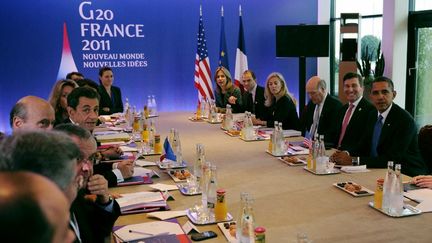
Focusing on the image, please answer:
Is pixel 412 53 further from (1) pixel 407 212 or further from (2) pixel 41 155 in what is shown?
(2) pixel 41 155

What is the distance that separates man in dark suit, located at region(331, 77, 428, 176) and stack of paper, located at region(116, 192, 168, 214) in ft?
4.23

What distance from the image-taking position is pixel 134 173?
2969 mm

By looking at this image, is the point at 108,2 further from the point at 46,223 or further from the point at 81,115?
the point at 46,223

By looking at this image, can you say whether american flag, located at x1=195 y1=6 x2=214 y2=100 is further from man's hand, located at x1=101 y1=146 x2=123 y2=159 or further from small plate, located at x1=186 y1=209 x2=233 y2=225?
small plate, located at x1=186 y1=209 x2=233 y2=225

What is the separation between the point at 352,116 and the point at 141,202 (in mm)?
A: 2303

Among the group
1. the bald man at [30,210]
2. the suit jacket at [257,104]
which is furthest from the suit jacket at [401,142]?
the bald man at [30,210]

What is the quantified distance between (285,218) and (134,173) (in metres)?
1.21

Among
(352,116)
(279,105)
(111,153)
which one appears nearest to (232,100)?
(279,105)

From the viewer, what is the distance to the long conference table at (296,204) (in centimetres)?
191

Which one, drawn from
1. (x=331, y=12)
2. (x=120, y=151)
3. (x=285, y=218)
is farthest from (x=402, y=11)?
(x=285, y=218)

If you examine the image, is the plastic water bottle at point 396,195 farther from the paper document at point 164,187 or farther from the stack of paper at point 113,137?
the stack of paper at point 113,137

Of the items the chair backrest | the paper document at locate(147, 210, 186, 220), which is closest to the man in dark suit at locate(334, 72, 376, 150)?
the chair backrest

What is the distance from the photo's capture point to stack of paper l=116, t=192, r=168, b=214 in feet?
7.50

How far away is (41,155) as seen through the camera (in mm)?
889
